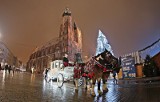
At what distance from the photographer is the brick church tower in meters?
86.9

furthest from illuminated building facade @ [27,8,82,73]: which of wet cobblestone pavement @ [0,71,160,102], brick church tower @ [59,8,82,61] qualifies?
wet cobblestone pavement @ [0,71,160,102]

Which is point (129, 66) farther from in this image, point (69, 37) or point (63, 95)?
point (69, 37)

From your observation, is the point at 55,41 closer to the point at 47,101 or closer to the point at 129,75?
the point at 129,75

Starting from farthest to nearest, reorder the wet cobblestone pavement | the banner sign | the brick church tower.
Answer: the brick church tower
the banner sign
the wet cobblestone pavement

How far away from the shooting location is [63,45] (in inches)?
3538

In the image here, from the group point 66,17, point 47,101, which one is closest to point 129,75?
point 47,101

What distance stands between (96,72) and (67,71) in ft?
24.6

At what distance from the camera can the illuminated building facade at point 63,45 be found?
87.5m

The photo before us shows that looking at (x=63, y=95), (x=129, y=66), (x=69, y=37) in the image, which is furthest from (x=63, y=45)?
(x=63, y=95)

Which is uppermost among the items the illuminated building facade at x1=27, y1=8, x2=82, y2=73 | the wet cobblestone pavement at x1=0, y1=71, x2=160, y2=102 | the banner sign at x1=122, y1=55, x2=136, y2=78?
the illuminated building facade at x1=27, y1=8, x2=82, y2=73

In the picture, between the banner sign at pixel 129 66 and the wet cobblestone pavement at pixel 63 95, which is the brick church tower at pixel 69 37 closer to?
the banner sign at pixel 129 66

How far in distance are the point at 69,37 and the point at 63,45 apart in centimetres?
473

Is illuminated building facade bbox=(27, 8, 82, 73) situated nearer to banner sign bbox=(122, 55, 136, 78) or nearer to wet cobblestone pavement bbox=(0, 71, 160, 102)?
banner sign bbox=(122, 55, 136, 78)

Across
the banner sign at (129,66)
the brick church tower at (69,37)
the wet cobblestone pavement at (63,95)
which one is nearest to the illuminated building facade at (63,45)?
the brick church tower at (69,37)
